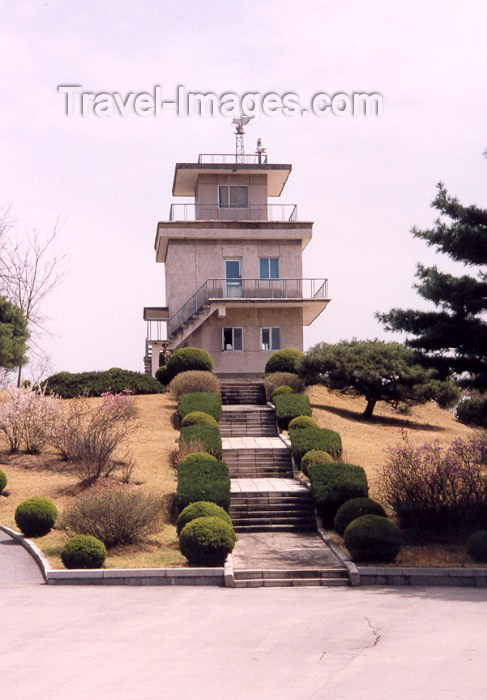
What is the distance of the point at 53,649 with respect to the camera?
34.1ft

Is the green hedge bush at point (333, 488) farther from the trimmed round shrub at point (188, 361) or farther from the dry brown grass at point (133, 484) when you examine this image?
the trimmed round shrub at point (188, 361)

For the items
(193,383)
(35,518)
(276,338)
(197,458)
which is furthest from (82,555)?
(276,338)

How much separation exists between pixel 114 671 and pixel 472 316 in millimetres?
13101

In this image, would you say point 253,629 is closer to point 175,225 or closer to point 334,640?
point 334,640

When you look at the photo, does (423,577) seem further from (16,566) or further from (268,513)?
(16,566)

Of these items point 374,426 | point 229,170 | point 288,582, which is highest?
point 229,170

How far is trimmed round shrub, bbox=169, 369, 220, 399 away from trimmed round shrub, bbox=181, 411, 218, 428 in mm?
5452

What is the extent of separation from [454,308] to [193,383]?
18.4 meters

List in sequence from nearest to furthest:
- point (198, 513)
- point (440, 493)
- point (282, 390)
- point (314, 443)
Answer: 1. point (198, 513)
2. point (440, 493)
3. point (314, 443)
4. point (282, 390)

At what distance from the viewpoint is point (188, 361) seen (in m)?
39.9

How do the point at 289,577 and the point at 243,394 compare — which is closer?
the point at 289,577

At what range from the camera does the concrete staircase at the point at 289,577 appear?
55.4ft

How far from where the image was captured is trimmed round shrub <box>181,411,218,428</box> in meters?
30.7

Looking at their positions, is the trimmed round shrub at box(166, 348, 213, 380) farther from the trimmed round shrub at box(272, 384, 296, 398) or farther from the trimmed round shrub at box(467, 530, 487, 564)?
the trimmed round shrub at box(467, 530, 487, 564)
